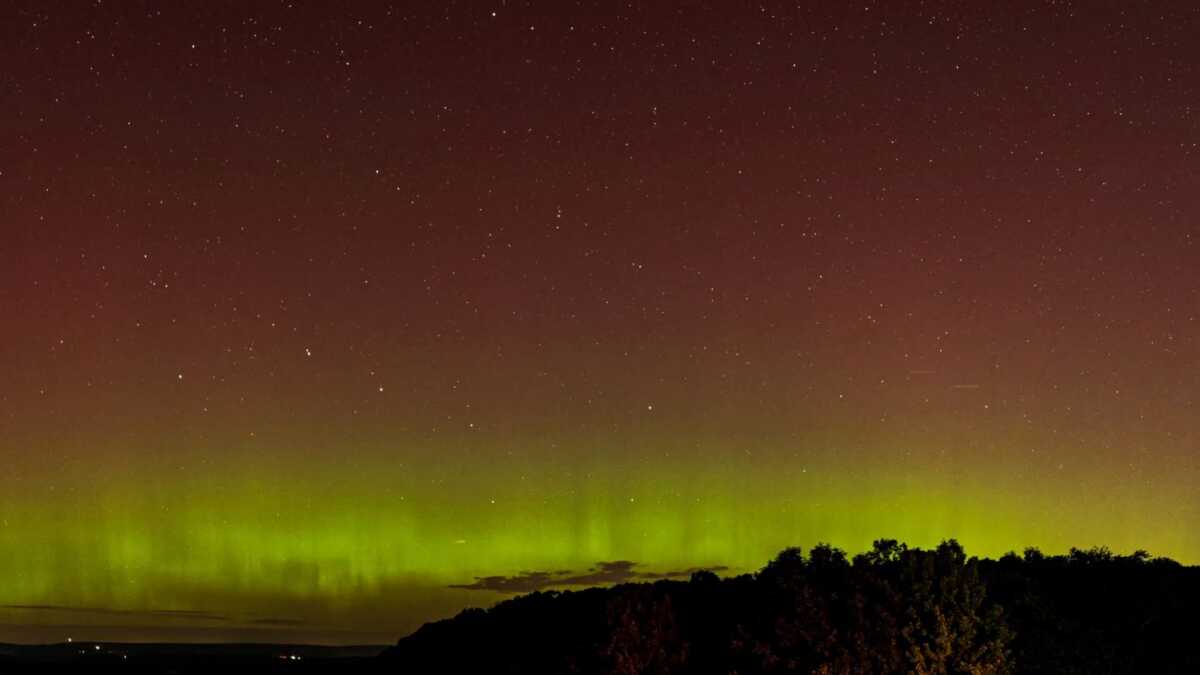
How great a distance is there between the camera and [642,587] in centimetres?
3856

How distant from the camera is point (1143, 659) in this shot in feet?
131

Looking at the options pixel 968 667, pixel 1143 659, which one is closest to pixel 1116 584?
pixel 1143 659

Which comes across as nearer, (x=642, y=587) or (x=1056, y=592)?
(x=642, y=587)

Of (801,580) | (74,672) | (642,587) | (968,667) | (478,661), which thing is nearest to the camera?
(968,667)

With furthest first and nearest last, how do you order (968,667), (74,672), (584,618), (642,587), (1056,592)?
(74,672), (584,618), (1056,592), (642,587), (968,667)

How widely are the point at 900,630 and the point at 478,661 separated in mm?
33079

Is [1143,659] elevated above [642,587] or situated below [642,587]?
below

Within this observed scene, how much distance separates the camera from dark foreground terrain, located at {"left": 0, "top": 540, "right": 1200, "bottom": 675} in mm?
33906

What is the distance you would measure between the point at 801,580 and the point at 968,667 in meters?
4.69

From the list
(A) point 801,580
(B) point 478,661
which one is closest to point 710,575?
(B) point 478,661

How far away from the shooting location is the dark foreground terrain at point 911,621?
33.9m

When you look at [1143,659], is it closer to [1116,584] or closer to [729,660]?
[1116,584]

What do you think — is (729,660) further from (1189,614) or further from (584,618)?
(584,618)

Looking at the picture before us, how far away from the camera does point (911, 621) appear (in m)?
34.1
